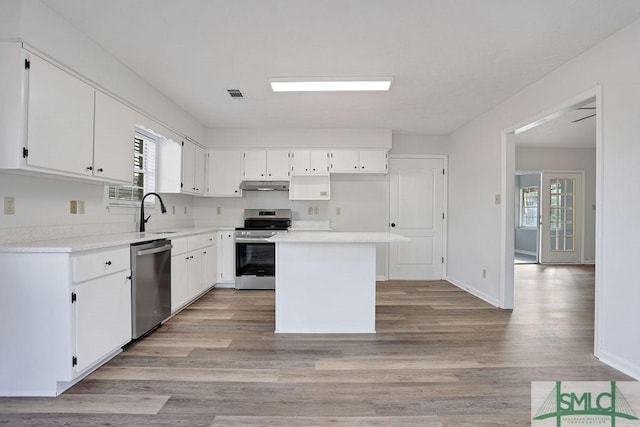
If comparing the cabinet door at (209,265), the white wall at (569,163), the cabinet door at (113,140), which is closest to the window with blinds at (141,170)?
the cabinet door at (113,140)

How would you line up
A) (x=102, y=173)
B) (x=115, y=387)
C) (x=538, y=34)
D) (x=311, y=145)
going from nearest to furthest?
1. (x=115, y=387)
2. (x=538, y=34)
3. (x=102, y=173)
4. (x=311, y=145)

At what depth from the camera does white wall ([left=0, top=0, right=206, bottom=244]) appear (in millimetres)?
1949

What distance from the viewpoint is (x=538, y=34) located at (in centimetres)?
231

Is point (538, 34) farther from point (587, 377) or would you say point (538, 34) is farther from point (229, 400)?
point (229, 400)

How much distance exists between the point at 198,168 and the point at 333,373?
3.58 metres

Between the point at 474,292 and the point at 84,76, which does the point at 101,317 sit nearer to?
the point at 84,76

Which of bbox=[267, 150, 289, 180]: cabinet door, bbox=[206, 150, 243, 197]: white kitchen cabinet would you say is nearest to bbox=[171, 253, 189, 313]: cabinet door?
bbox=[206, 150, 243, 197]: white kitchen cabinet

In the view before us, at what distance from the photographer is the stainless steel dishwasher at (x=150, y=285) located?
2568 mm

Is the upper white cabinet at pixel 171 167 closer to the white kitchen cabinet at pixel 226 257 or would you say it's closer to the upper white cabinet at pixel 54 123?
the white kitchen cabinet at pixel 226 257

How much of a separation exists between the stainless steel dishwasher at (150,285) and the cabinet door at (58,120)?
0.80 metres

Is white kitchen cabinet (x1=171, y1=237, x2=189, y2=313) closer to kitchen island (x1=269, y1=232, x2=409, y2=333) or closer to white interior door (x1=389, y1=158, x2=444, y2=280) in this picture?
kitchen island (x1=269, y1=232, x2=409, y2=333)

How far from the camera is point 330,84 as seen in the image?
10.2 feet

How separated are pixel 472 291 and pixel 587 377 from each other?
7.31 ft

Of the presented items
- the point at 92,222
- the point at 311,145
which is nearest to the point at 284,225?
the point at 311,145
